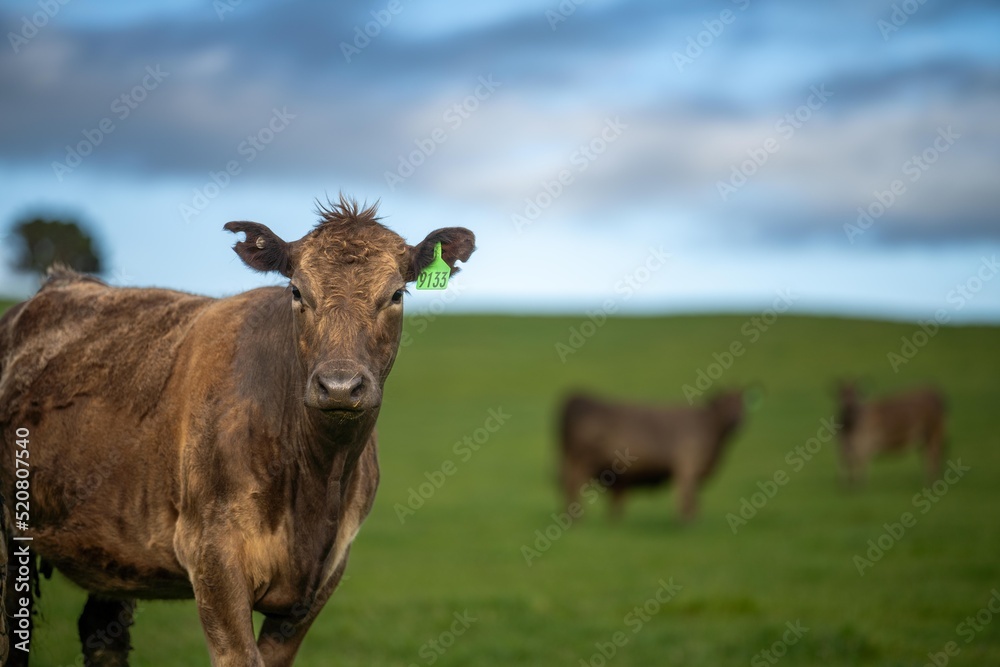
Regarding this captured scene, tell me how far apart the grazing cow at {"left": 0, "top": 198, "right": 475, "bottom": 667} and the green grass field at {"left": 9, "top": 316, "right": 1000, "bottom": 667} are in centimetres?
175

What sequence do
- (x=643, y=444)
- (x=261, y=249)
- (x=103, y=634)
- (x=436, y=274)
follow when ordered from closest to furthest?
1. (x=261, y=249)
2. (x=436, y=274)
3. (x=103, y=634)
4. (x=643, y=444)

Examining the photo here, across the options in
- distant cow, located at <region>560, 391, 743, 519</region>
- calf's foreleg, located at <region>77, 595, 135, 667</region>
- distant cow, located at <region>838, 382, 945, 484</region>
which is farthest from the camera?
distant cow, located at <region>838, 382, 945, 484</region>

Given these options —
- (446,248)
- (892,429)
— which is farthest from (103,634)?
(892,429)

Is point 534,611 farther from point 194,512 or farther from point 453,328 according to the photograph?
point 453,328

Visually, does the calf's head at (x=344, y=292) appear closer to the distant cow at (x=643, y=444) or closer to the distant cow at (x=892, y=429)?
the distant cow at (x=643, y=444)

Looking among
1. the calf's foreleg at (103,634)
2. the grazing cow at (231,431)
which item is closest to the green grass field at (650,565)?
the calf's foreleg at (103,634)

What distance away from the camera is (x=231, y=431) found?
4770 millimetres

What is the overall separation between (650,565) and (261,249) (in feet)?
42.2

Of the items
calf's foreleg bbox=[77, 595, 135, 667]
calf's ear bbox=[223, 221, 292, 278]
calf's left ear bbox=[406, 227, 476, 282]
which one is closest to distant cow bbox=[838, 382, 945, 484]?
calf's left ear bbox=[406, 227, 476, 282]

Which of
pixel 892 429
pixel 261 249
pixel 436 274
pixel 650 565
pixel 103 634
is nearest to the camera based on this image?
pixel 261 249

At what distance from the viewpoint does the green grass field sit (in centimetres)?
941

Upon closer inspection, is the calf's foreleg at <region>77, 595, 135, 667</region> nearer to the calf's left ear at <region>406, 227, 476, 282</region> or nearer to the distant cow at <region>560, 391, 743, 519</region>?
the calf's left ear at <region>406, 227, 476, 282</region>

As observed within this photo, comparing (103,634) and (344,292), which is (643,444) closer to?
(103,634)

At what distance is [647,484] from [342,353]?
19.6m
